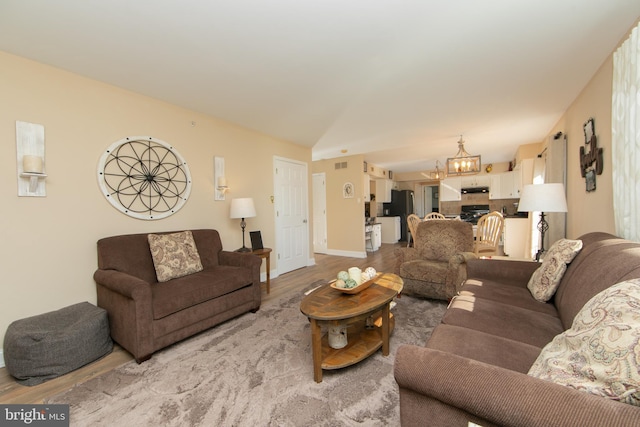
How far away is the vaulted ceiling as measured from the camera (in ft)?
5.44

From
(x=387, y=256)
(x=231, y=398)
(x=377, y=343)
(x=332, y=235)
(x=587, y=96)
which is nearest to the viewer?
(x=231, y=398)

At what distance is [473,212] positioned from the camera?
7.45 meters

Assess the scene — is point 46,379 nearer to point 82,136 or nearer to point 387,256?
point 82,136

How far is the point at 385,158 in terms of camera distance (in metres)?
6.50

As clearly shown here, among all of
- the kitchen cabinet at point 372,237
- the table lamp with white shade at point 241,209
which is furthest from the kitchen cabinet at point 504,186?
the table lamp with white shade at point 241,209

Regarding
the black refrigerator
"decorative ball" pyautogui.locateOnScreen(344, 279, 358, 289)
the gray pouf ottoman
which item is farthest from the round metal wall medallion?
the black refrigerator

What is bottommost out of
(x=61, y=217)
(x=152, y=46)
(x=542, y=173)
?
(x=61, y=217)

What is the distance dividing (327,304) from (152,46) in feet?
7.69

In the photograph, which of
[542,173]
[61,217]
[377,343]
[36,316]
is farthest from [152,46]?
[542,173]

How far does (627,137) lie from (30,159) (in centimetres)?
414

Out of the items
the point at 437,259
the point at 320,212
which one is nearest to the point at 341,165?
the point at 320,212

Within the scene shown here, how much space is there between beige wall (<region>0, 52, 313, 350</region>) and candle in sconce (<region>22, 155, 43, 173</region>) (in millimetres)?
152

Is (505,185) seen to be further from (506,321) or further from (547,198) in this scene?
(506,321)

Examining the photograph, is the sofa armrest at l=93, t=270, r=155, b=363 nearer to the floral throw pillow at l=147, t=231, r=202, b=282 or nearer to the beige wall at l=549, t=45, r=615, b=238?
the floral throw pillow at l=147, t=231, r=202, b=282
